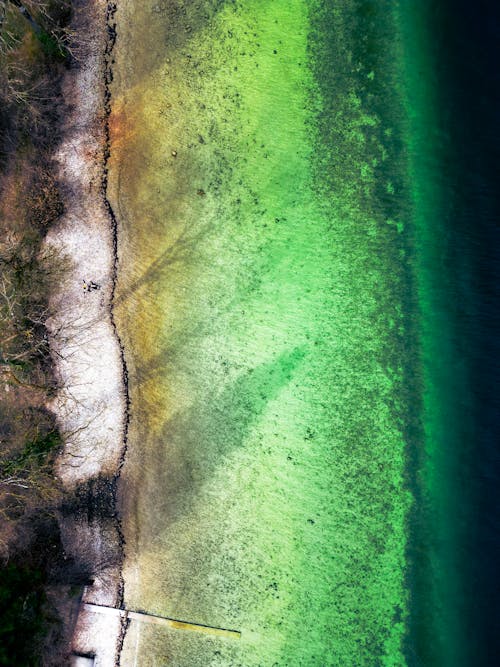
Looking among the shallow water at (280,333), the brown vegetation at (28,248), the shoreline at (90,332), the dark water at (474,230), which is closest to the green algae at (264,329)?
the shallow water at (280,333)

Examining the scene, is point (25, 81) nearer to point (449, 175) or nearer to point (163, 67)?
point (163, 67)

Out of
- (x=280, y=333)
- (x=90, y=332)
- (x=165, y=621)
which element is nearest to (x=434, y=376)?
(x=280, y=333)

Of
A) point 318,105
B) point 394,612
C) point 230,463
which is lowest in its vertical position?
point 394,612

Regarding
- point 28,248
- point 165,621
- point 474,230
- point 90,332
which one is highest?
point 28,248

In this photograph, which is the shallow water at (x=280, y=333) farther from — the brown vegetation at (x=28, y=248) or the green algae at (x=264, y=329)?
the brown vegetation at (x=28, y=248)

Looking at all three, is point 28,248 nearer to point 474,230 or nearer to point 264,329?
point 264,329

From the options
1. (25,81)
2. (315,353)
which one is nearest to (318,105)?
(315,353)
